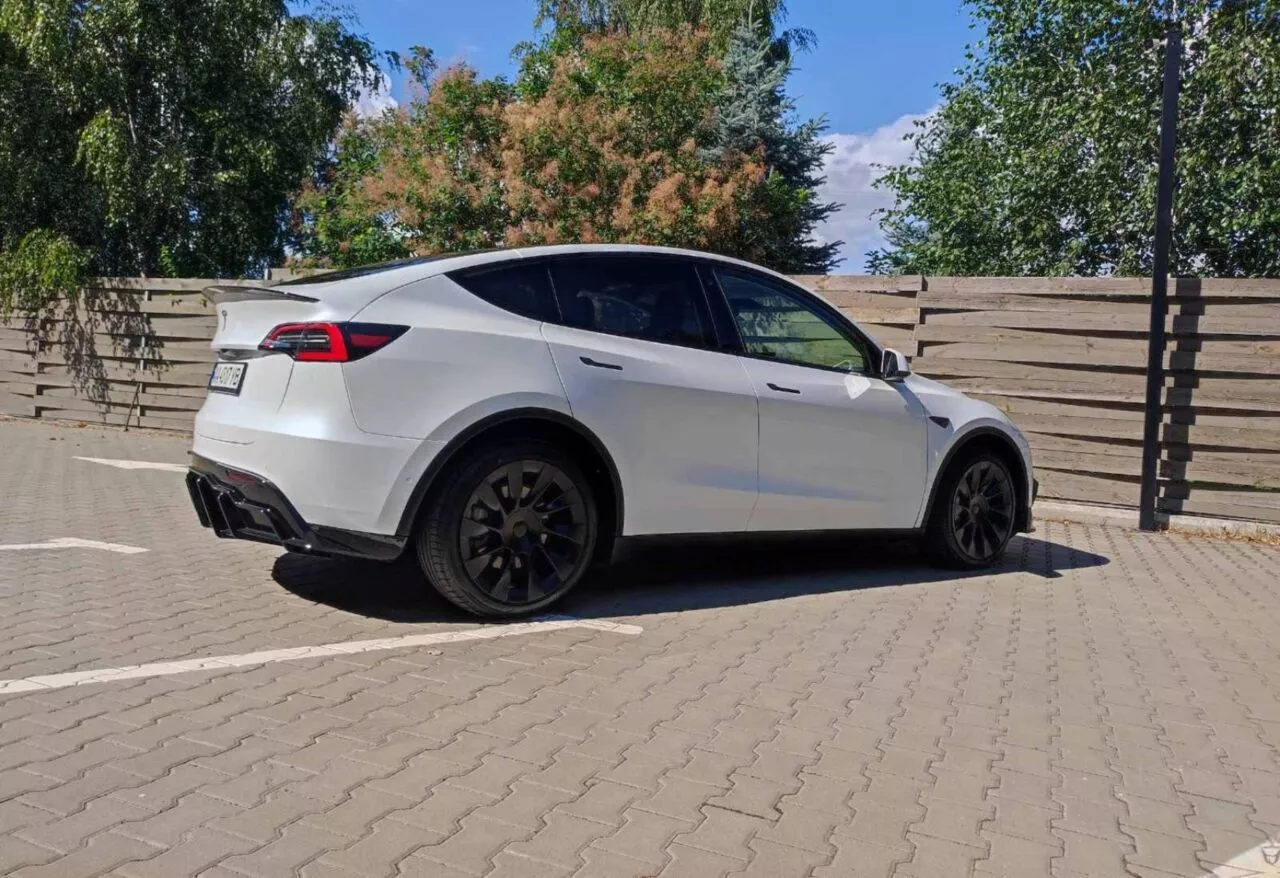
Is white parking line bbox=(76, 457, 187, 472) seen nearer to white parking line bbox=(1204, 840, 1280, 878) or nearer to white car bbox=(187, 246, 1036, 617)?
white car bbox=(187, 246, 1036, 617)

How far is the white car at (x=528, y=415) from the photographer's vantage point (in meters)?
4.75

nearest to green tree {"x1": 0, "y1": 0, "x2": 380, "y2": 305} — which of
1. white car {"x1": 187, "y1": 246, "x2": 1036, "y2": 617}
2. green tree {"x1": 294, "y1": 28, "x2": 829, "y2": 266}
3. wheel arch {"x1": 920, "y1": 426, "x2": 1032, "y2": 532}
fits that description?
green tree {"x1": 294, "y1": 28, "x2": 829, "y2": 266}

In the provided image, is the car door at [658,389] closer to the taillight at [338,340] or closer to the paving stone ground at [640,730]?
the paving stone ground at [640,730]

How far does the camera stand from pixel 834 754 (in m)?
3.72

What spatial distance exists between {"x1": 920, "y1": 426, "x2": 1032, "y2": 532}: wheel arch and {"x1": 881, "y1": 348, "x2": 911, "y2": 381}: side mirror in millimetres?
603

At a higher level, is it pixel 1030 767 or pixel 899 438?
pixel 899 438

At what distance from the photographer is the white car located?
475 centimetres

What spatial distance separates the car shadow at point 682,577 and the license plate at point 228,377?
3.42 ft

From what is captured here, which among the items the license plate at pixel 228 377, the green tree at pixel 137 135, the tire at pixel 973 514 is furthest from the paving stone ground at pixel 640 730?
the green tree at pixel 137 135

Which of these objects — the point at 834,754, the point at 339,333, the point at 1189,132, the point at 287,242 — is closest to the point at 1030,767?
the point at 834,754

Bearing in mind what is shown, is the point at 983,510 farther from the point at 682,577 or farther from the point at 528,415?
the point at 528,415

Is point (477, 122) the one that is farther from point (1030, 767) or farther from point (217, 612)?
point (1030, 767)

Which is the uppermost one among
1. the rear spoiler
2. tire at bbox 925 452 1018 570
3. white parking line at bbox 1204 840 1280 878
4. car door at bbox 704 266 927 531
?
the rear spoiler

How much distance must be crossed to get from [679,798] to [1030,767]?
121cm
